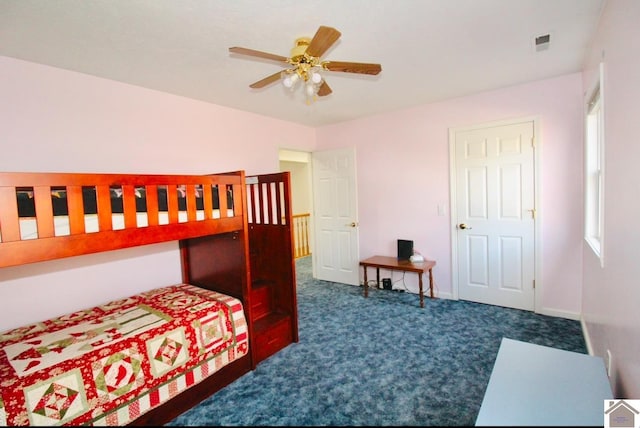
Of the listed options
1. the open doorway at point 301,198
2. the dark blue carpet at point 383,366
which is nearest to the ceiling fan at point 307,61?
the dark blue carpet at point 383,366

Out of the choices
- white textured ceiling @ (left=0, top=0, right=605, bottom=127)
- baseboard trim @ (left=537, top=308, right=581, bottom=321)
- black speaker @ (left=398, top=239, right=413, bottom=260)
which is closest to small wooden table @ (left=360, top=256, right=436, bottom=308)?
black speaker @ (left=398, top=239, right=413, bottom=260)

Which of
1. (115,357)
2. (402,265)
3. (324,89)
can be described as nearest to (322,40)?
(324,89)

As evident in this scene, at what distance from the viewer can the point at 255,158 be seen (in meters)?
3.72

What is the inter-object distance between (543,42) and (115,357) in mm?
3390

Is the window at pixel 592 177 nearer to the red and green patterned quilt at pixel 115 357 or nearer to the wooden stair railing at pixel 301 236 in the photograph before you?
the red and green patterned quilt at pixel 115 357

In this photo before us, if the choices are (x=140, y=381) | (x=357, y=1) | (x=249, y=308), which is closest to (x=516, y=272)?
(x=249, y=308)

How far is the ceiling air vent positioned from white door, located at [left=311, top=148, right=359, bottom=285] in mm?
2279

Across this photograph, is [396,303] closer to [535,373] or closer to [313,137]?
[535,373]

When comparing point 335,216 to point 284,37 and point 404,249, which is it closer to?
point 404,249

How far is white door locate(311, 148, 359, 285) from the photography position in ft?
13.9

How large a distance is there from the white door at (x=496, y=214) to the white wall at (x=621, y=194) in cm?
121

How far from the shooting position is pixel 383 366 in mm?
2256

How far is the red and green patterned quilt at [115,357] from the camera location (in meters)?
1.41

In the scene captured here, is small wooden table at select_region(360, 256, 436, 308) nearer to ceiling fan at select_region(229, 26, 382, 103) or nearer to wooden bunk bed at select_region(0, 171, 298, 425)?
wooden bunk bed at select_region(0, 171, 298, 425)
